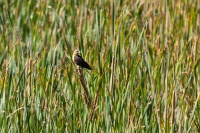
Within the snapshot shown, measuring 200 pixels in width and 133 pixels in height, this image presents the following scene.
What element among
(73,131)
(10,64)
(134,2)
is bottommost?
(73,131)

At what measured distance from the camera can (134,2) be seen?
4.57 meters

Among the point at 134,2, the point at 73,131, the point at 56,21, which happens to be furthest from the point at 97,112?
the point at 134,2

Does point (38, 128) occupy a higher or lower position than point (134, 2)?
lower

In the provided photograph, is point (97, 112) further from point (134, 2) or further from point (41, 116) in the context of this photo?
point (134, 2)

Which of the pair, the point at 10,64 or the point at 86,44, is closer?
the point at 10,64

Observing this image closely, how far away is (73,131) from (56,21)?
1.23m

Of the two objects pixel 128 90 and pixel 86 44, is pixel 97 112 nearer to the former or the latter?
pixel 128 90

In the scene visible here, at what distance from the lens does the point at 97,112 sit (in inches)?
115

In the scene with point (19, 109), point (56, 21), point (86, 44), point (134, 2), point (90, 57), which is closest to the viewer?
point (19, 109)

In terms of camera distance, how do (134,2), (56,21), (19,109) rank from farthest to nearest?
(134,2), (56,21), (19,109)

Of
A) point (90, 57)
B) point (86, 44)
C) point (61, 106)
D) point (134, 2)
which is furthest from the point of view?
point (134, 2)

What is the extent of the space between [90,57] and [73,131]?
56 cm

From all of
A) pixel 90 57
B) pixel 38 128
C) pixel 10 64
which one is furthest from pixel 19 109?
pixel 90 57

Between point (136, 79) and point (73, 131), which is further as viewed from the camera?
point (136, 79)
